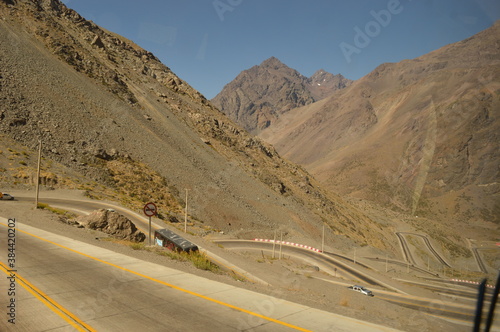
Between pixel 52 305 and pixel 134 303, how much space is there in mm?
1958

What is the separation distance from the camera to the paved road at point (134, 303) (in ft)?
22.1

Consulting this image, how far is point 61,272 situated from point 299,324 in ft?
26.4

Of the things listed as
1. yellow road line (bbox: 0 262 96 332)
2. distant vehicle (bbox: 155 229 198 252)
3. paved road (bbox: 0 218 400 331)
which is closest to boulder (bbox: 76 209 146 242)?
distant vehicle (bbox: 155 229 198 252)

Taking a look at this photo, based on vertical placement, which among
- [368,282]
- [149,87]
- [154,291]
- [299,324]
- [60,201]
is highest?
[149,87]

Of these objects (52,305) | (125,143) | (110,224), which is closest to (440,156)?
(125,143)

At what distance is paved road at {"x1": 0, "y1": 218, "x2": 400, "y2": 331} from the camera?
6.74 meters

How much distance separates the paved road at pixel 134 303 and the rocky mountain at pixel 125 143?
2716 cm

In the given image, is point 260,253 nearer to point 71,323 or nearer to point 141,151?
point 141,151

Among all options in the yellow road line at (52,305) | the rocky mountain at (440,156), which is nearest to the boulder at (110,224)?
the yellow road line at (52,305)

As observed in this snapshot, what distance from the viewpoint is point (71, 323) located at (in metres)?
6.59

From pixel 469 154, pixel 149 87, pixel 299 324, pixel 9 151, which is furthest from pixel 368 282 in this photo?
pixel 469 154

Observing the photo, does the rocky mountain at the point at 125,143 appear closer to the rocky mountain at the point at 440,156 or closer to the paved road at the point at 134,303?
the paved road at the point at 134,303

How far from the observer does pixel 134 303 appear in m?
7.85

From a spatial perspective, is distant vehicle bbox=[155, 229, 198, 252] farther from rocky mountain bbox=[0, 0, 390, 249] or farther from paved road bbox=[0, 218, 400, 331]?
rocky mountain bbox=[0, 0, 390, 249]
